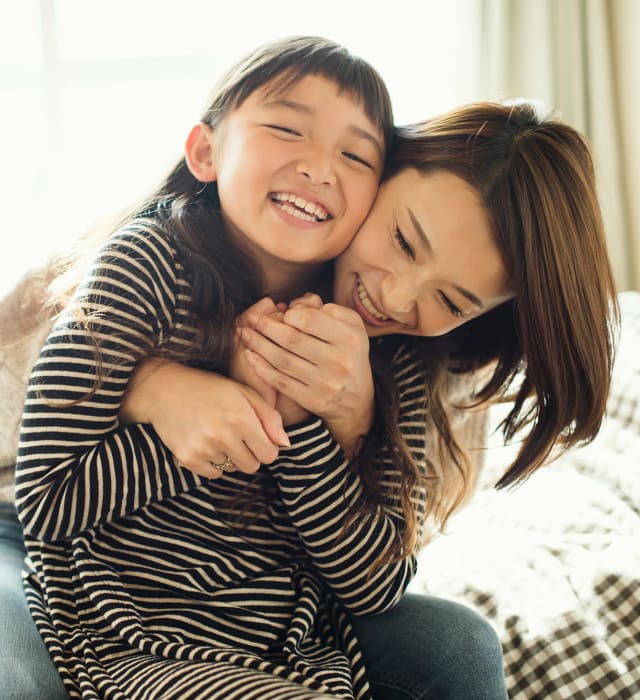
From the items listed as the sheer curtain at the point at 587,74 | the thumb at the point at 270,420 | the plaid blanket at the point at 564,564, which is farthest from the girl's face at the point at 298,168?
the sheer curtain at the point at 587,74

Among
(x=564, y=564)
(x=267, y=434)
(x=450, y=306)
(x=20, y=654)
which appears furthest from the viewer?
(x=564, y=564)

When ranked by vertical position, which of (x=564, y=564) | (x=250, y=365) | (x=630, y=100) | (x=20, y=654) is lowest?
(x=564, y=564)

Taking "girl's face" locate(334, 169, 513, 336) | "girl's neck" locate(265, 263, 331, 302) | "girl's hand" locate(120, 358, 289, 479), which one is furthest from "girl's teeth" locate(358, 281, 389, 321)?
"girl's hand" locate(120, 358, 289, 479)

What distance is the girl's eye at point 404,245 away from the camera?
1024 millimetres

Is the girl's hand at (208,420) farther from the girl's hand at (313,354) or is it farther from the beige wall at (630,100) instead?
the beige wall at (630,100)

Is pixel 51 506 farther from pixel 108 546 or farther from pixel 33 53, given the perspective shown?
pixel 33 53

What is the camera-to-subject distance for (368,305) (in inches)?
42.8

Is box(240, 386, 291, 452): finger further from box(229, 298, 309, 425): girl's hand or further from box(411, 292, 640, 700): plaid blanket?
box(411, 292, 640, 700): plaid blanket

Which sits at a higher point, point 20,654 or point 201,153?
point 201,153

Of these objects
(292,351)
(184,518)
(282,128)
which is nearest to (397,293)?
(292,351)

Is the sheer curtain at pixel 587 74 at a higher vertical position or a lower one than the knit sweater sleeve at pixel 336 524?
higher

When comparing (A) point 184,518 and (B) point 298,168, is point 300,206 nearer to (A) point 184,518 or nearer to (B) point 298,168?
(B) point 298,168

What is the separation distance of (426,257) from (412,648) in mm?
507

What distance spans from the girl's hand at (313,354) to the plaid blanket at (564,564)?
473 mm
